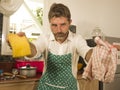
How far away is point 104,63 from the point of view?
125 centimetres

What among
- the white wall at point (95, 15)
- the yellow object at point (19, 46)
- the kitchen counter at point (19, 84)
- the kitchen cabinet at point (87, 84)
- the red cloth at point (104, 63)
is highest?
the white wall at point (95, 15)

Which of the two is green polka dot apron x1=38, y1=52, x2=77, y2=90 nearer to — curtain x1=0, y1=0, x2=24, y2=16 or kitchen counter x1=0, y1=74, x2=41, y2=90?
kitchen counter x1=0, y1=74, x2=41, y2=90

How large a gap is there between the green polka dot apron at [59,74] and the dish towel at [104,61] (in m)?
0.24

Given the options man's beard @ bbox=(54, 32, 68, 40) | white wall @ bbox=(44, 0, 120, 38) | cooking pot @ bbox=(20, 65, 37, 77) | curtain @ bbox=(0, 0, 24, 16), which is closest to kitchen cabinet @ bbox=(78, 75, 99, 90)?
cooking pot @ bbox=(20, 65, 37, 77)

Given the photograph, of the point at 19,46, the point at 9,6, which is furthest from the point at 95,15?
the point at 19,46

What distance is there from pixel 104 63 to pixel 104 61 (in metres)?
0.01

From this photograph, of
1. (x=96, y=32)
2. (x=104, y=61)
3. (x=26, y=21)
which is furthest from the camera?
(x=96, y=32)

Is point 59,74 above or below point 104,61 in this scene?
below

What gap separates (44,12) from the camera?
90.7 inches

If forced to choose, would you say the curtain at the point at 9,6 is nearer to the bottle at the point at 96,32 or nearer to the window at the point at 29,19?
the window at the point at 29,19

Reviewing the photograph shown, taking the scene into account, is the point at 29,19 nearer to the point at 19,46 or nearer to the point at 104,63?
the point at 19,46

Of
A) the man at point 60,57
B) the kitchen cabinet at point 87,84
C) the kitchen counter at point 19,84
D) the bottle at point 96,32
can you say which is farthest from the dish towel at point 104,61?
the bottle at point 96,32

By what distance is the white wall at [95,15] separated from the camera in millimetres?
2656

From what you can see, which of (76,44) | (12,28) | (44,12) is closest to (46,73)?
(76,44)
